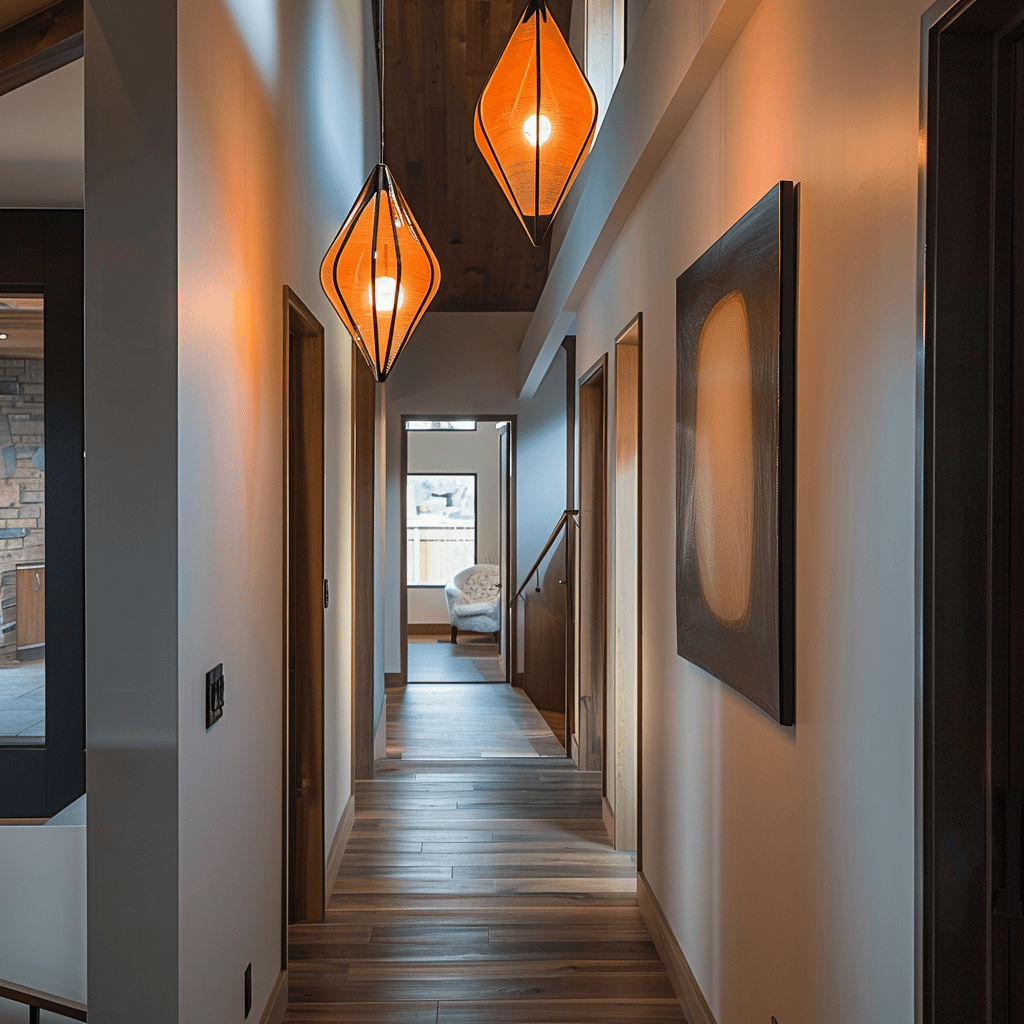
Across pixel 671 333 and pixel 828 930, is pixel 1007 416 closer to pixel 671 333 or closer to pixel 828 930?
pixel 828 930

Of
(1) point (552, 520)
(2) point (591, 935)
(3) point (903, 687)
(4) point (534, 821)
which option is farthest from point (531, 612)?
(3) point (903, 687)

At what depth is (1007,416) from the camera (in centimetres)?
119

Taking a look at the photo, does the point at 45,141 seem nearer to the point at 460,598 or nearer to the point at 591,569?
the point at 591,569

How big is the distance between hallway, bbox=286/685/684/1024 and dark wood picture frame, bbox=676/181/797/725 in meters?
1.27

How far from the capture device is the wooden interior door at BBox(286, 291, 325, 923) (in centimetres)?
322

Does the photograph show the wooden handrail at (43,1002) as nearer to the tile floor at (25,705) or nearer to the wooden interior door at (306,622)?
the wooden interior door at (306,622)

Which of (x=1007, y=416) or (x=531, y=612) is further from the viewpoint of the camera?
(x=531, y=612)

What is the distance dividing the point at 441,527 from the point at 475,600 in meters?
1.48

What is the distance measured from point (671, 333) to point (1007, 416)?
1.73 metres

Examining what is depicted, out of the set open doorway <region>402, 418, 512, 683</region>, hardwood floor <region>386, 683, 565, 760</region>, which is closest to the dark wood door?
hardwood floor <region>386, 683, 565, 760</region>

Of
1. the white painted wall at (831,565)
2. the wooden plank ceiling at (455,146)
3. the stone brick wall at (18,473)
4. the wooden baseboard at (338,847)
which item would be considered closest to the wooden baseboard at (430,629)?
the wooden plank ceiling at (455,146)

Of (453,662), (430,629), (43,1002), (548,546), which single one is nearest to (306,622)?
(43,1002)

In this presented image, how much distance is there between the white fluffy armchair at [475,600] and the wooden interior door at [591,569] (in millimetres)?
5341

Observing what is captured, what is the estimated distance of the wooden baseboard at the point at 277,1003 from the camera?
2.48 m
